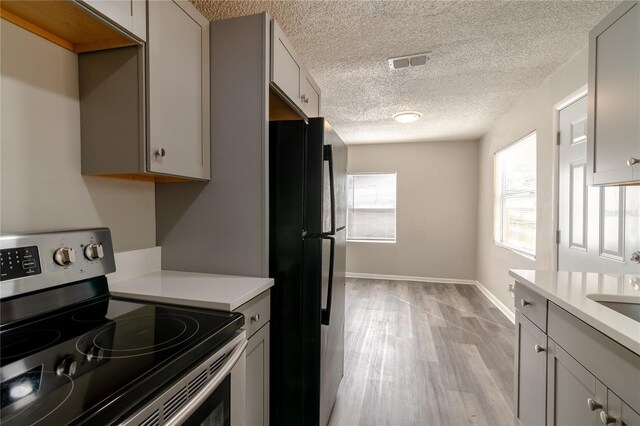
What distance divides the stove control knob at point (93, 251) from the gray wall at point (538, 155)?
3.04 metres

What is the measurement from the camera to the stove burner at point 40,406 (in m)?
0.49

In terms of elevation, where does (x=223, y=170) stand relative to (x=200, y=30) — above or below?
below

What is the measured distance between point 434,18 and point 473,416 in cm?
242

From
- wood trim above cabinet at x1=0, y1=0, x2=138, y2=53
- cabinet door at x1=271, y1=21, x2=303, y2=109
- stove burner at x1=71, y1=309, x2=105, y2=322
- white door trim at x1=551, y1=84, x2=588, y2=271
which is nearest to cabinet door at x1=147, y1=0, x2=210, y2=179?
wood trim above cabinet at x1=0, y1=0, x2=138, y2=53

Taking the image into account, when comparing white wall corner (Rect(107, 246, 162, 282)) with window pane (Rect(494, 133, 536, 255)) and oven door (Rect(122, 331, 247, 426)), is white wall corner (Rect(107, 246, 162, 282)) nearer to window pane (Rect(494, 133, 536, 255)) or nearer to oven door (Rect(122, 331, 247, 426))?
oven door (Rect(122, 331, 247, 426))

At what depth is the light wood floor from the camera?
1.91 metres

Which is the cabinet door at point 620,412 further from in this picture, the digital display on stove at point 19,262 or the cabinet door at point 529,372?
the digital display on stove at point 19,262

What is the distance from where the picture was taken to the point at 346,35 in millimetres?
1926

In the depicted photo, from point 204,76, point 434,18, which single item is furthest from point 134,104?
point 434,18

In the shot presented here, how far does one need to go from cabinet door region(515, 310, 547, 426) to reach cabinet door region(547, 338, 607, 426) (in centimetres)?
6

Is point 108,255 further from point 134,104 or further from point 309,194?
point 309,194

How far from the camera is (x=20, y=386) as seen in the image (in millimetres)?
597

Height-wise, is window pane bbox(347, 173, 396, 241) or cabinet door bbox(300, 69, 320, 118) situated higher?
cabinet door bbox(300, 69, 320, 118)

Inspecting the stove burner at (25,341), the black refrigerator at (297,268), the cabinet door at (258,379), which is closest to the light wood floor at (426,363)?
the black refrigerator at (297,268)
